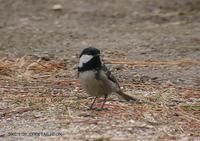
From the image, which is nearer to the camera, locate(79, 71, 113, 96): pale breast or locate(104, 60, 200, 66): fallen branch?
locate(79, 71, 113, 96): pale breast

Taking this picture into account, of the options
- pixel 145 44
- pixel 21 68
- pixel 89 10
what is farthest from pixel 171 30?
pixel 21 68

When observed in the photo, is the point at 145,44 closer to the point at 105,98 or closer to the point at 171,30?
the point at 171,30

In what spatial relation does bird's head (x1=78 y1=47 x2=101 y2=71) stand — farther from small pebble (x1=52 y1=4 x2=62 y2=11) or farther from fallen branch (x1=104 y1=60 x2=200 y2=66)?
small pebble (x1=52 y1=4 x2=62 y2=11)

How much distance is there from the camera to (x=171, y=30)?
14.0 meters

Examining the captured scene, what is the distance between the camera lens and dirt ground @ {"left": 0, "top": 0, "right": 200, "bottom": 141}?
672cm

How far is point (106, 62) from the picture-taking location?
1068 centimetres

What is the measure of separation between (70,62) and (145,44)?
1.99 m

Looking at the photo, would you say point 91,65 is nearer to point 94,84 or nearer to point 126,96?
point 94,84

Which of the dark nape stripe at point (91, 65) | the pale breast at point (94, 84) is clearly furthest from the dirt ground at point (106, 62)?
the dark nape stripe at point (91, 65)

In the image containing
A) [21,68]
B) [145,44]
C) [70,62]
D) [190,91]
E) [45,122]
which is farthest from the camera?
[145,44]

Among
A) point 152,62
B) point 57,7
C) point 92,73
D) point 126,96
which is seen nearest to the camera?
point 92,73

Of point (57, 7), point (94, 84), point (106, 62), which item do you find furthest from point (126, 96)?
point (57, 7)

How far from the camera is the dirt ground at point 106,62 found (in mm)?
6723

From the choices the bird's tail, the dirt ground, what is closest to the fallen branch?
the dirt ground
